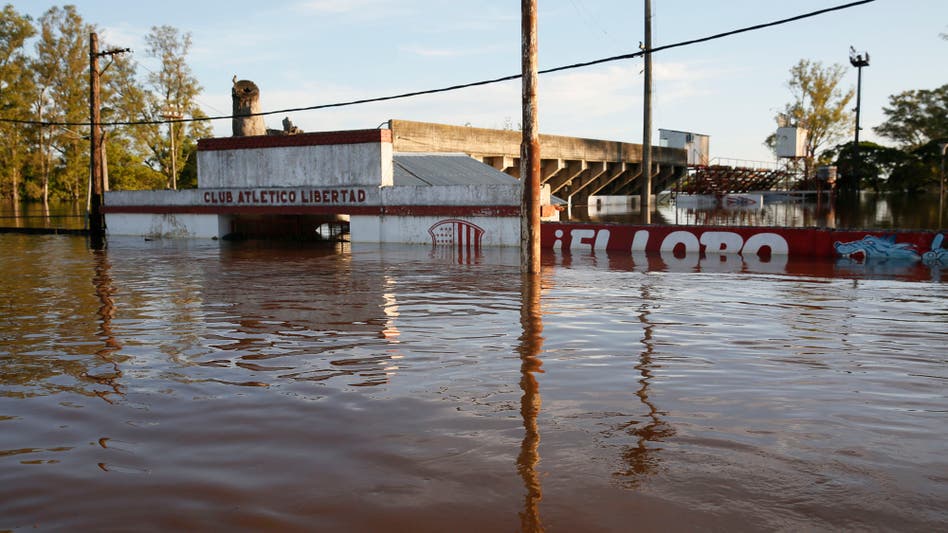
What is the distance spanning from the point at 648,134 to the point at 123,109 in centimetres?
5156

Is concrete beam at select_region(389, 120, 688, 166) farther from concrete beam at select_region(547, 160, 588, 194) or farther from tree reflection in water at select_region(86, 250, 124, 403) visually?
tree reflection in water at select_region(86, 250, 124, 403)

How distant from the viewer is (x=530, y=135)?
15.6 meters

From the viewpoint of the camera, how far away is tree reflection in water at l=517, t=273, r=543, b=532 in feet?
14.4

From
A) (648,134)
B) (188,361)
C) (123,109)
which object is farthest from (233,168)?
(123,109)

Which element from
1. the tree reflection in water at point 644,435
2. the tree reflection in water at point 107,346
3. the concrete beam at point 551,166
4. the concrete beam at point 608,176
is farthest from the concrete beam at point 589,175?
the tree reflection in water at point 644,435

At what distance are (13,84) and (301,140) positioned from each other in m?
55.3

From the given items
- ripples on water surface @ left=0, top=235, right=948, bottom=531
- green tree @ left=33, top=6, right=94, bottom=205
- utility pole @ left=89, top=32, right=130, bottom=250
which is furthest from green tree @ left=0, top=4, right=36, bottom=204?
ripples on water surface @ left=0, top=235, right=948, bottom=531

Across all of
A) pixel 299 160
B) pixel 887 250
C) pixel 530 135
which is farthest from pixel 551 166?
pixel 530 135

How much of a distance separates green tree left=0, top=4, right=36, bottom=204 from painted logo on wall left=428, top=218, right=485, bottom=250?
59227mm

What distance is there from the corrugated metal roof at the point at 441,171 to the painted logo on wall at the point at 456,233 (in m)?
3.03

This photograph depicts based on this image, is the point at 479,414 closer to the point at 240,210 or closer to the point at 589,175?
the point at 240,210

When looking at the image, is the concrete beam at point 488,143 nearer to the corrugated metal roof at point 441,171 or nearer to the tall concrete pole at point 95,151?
the corrugated metal roof at point 441,171

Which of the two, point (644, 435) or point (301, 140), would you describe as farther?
point (301, 140)

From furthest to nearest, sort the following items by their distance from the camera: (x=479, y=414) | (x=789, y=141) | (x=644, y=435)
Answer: (x=789, y=141)
(x=479, y=414)
(x=644, y=435)
